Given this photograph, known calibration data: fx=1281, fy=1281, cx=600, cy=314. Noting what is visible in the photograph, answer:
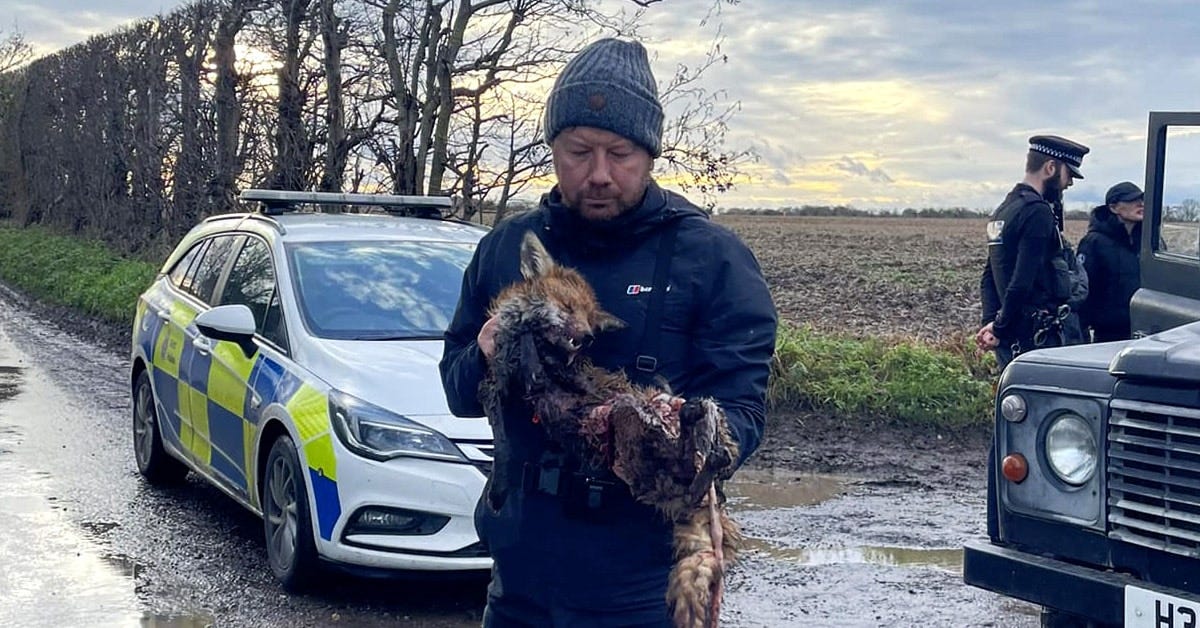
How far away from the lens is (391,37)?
11891mm

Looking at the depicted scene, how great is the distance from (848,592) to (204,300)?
3.84 meters

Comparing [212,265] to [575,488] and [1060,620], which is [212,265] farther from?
[575,488]

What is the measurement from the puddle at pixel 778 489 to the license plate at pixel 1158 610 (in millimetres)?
3702

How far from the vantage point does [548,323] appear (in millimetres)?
2369

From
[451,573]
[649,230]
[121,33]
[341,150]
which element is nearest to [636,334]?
[649,230]

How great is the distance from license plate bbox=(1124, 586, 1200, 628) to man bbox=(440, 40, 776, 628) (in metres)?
1.71

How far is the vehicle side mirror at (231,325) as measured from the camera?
5.95 meters

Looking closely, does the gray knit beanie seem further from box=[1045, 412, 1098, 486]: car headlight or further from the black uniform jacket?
the black uniform jacket

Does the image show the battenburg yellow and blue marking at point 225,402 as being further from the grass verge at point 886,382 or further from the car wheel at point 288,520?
the grass verge at point 886,382

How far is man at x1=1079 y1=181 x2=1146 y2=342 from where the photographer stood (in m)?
7.75

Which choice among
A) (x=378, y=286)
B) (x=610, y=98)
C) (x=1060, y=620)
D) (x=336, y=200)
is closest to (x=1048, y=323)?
(x=1060, y=620)

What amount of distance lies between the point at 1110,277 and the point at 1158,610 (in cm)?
465

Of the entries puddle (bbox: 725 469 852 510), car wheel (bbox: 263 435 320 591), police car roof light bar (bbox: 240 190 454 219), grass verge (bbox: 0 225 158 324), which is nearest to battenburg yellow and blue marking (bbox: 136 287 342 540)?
car wheel (bbox: 263 435 320 591)

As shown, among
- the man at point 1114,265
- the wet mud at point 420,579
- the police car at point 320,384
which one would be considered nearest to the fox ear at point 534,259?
→ the wet mud at point 420,579
